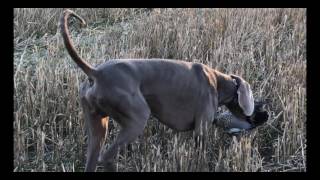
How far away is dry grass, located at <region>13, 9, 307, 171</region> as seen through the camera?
5.12m

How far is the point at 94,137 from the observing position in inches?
193

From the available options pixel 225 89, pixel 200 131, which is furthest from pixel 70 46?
pixel 225 89

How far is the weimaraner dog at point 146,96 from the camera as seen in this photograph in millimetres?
4562

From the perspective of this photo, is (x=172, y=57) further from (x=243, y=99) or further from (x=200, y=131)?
(x=200, y=131)

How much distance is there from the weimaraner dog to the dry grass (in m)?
0.26

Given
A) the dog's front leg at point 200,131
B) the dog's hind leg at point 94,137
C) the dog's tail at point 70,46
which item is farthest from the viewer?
the dog's front leg at point 200,131

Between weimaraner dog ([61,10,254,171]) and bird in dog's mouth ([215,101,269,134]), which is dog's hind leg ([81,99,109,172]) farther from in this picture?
bird in dog's mouth ([215,101,269,134])

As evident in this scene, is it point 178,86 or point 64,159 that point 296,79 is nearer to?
point 178,86

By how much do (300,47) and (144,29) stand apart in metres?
2.00

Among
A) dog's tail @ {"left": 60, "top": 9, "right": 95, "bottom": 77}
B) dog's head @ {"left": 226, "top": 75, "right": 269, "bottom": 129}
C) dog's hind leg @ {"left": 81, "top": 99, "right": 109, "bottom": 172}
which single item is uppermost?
dog's tail @ {"left": 60, "top": 9, "right": 95, "bottom": 77}

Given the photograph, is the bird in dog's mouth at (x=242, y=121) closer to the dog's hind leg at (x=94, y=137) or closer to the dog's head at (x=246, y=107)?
the dog's head at (x=246, y=107)

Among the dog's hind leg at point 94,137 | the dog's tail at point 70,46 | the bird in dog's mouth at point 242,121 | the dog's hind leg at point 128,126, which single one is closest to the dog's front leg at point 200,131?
the bird in dog's mouth at point 242,121

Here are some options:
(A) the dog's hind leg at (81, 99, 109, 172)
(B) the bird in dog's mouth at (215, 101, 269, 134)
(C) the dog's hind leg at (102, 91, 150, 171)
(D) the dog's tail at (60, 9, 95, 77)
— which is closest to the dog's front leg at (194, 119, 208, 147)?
(B) the bird in dog's mouth at (215, 101, 269, 134)

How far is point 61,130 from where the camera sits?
18.3 feet
